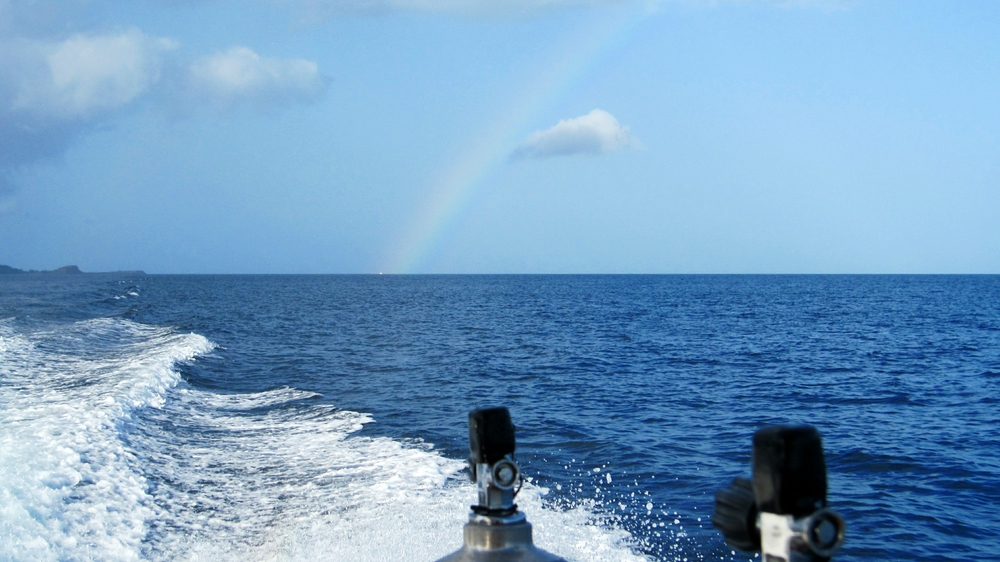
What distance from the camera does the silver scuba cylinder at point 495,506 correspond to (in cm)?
A: 346

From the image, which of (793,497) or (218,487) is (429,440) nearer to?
(218,487)

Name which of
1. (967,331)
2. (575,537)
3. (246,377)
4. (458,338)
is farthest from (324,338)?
(967,331)

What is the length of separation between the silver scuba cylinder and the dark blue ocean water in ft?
20.9

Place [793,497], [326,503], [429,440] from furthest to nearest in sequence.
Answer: [429,440]
[326,503]
[793,497]

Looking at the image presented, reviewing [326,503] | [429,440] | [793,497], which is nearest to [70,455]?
[326,503]

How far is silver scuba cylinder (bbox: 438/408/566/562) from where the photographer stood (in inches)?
136

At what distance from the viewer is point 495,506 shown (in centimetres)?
353

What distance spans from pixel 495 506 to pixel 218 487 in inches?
391

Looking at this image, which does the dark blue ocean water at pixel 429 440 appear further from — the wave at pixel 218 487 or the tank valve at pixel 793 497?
the tank valve at pixel 793 497

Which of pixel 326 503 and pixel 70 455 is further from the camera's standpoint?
pixel 70 455

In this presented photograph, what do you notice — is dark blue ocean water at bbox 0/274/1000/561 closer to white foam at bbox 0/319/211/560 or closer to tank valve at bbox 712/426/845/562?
white foam at bbox 0/319/211/560

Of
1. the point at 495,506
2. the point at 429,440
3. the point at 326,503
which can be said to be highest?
the point at 495,506

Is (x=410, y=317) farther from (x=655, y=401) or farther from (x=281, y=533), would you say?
(x=281, y=533)

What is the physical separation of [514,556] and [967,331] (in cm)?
5492
